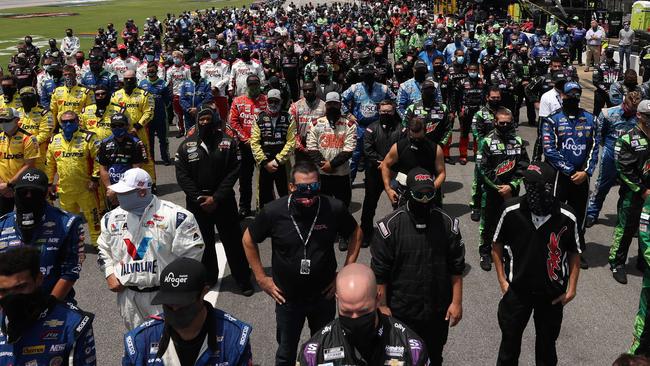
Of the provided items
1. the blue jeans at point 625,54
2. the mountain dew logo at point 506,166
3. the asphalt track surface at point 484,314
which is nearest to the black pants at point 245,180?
the asphalt track surface at point 484,314

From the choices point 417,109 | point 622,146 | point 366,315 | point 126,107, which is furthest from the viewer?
point 126,107

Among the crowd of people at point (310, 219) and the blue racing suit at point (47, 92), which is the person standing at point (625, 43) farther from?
the blue racing suit at point (47, 92)

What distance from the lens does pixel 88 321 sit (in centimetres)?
350

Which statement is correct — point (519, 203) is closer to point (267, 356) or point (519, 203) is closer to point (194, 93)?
point (267, 356)

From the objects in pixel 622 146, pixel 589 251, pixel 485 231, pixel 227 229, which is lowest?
pixel 589 251

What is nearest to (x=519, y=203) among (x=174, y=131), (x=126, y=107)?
(x=126, y=107)

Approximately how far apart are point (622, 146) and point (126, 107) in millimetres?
8345

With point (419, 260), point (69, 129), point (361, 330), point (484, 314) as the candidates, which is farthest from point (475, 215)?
point (361, 330)

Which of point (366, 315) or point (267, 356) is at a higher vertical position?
point (366, 315)

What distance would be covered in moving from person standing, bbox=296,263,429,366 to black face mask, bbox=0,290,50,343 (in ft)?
5.05

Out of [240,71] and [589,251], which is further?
[240,71]

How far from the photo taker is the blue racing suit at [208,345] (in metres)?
3.09

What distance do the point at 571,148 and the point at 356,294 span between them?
523cm

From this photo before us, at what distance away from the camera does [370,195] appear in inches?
320
